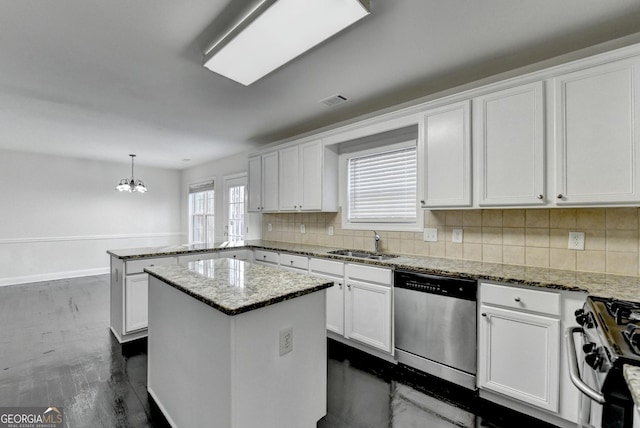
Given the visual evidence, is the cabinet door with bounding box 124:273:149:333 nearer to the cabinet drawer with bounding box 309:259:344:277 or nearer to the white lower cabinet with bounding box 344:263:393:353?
the cabinet drawer with bounding box 309:259:344:277

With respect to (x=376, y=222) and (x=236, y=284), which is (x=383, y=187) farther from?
(x=236, y=284)

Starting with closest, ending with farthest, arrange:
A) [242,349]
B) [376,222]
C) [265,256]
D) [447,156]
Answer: [242,349], [447,156], [376,222], [265,256]

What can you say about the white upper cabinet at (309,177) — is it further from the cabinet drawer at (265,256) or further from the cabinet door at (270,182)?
the cabinet drawer at (265,256)

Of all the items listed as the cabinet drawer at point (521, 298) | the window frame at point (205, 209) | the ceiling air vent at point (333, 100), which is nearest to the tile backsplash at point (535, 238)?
the cabinet drawer at point (521, 298)

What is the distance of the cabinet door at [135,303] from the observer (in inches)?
114

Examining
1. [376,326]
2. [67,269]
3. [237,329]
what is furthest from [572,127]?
[67,269]

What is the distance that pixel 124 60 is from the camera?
7.20 ft

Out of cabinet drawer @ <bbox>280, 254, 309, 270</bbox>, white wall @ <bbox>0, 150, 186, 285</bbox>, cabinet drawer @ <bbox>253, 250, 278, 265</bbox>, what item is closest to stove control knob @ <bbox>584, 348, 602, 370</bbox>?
cabinet drawer @ <bbox>280, 254, 309, 270</bbox>

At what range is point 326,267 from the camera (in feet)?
9.80

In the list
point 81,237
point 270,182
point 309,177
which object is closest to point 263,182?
point 270,182

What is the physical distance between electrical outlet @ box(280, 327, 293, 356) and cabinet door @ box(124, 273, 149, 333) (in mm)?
2092

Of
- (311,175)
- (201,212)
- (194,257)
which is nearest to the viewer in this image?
(194,257)

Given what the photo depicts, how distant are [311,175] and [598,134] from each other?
255cm

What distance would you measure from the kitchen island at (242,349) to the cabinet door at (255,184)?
2.55 meters
